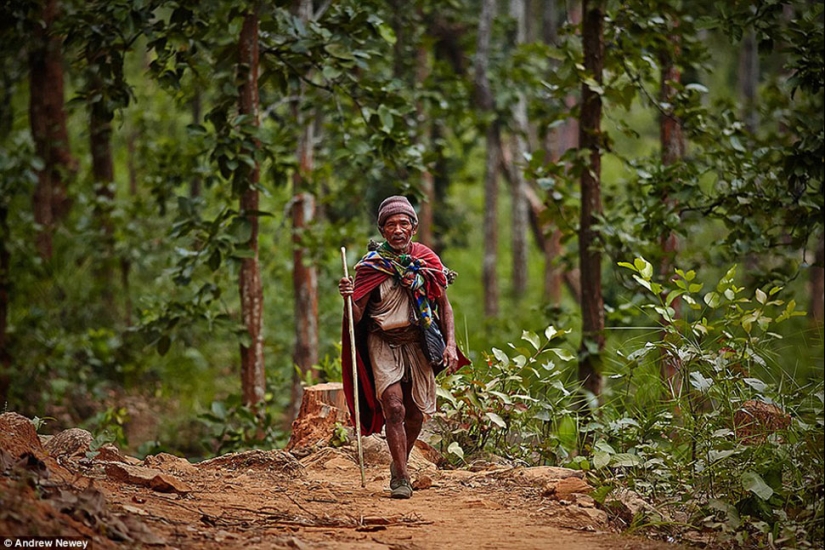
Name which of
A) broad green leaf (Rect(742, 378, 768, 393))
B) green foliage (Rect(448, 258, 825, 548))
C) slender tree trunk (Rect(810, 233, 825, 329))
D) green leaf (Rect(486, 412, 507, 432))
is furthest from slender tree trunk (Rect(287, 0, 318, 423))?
slender tree trunk (Rect(810, 233, 825, 329))

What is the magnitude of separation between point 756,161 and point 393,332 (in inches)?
147

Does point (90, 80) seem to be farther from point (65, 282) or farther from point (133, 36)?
point (133, 36)

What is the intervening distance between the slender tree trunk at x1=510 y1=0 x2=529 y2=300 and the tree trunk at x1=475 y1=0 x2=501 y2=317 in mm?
405

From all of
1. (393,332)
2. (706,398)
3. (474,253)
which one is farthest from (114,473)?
(474,253)

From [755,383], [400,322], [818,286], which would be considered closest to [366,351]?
[400,322]

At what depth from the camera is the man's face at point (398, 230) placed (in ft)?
18.7

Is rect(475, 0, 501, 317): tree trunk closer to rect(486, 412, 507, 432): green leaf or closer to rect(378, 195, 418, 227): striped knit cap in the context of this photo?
rect(486, 412, 507, 432): green leaf

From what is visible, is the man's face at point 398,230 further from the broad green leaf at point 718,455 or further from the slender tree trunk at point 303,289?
the slender tree trunk at point 303,289

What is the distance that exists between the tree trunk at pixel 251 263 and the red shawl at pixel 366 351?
1.97m

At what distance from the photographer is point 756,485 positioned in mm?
4656

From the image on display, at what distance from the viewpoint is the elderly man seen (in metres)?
5.68

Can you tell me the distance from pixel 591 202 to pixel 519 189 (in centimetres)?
869

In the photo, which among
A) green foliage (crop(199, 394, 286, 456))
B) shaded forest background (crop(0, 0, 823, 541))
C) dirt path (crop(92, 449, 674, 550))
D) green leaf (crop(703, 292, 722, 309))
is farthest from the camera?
green foliage (crop(199, 394, 286, 456))

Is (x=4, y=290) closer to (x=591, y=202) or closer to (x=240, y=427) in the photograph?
(x=240, y=427)
